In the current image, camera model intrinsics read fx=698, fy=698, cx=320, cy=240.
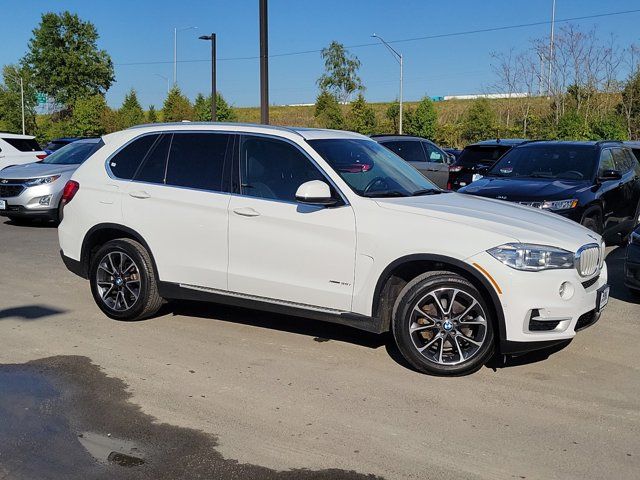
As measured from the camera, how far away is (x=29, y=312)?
6883 mm

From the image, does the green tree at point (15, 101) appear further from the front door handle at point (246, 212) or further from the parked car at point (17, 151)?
the front door handle at point (246, 212)

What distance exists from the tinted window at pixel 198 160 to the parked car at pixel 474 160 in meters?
A: 9.12

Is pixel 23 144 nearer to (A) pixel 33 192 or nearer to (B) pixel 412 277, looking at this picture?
(A) pixel 33 192

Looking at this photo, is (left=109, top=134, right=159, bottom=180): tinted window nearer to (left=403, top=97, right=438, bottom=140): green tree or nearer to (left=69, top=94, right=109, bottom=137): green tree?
(left=403, top=97, right=438, bottom=140): green tree

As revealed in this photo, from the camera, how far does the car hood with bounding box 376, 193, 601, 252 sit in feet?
16.3

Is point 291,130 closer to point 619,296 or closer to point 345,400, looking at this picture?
point 345,400

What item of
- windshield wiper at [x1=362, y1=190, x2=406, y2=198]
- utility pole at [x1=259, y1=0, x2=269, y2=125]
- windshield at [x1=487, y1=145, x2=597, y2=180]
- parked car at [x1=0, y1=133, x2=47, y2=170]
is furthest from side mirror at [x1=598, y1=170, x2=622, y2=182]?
parked car at [x1=0, y1=133, x2=47, y2=170]

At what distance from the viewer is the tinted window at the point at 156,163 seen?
20.7ft

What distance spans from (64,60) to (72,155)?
70.3 m

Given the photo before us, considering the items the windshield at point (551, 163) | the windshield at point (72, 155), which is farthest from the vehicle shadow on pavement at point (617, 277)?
the windshield at point (72, 155)

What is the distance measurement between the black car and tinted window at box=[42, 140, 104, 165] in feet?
26.7

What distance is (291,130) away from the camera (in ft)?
19.6

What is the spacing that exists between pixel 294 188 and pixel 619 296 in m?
4.44

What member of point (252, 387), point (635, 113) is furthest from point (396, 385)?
point (635, 113)
